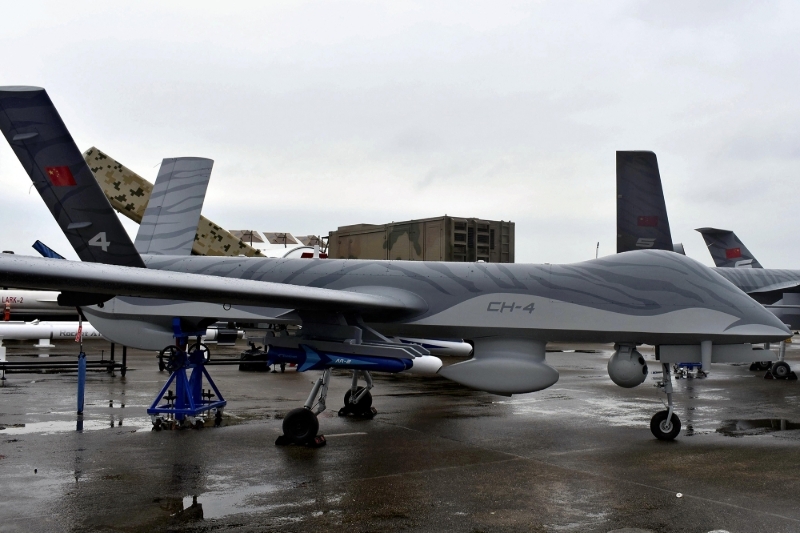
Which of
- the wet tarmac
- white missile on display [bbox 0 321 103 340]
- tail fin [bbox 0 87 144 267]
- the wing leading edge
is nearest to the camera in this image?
the wing leading edge

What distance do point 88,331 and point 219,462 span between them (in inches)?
918

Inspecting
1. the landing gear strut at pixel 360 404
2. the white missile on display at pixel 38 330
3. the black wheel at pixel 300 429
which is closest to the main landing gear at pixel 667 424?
the landing gear strut at pixel 360 404

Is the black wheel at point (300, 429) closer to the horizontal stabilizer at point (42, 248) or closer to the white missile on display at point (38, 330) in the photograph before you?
the horizontal stabilizer at point (42, 248)

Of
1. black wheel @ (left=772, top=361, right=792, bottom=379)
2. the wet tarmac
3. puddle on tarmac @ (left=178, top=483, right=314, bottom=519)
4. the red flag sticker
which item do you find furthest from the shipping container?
puddle on tarmac @ (left=178, top=483, right=314, bottom=519)

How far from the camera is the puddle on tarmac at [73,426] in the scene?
36.9 ft

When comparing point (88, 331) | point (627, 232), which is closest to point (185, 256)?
point (627, 232)

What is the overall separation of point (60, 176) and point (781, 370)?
20691mm

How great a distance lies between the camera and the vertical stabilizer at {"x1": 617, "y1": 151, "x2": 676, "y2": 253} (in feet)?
56.3

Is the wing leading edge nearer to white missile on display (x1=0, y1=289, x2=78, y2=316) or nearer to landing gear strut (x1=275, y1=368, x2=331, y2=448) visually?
landing gear strut (x1=275, y1=368, x2=331, y2=448)

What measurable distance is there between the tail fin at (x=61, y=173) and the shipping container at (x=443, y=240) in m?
17.0

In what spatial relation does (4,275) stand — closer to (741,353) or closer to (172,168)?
(172,168)

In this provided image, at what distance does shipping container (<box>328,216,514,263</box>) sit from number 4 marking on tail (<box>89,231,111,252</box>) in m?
17.0

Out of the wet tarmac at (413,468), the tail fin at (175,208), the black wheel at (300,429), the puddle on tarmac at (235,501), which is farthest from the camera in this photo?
the tail fin at (175,208)

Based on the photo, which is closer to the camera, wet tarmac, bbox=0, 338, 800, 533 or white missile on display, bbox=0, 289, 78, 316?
wet tarmac, bbox=0, 338, 800, 533
